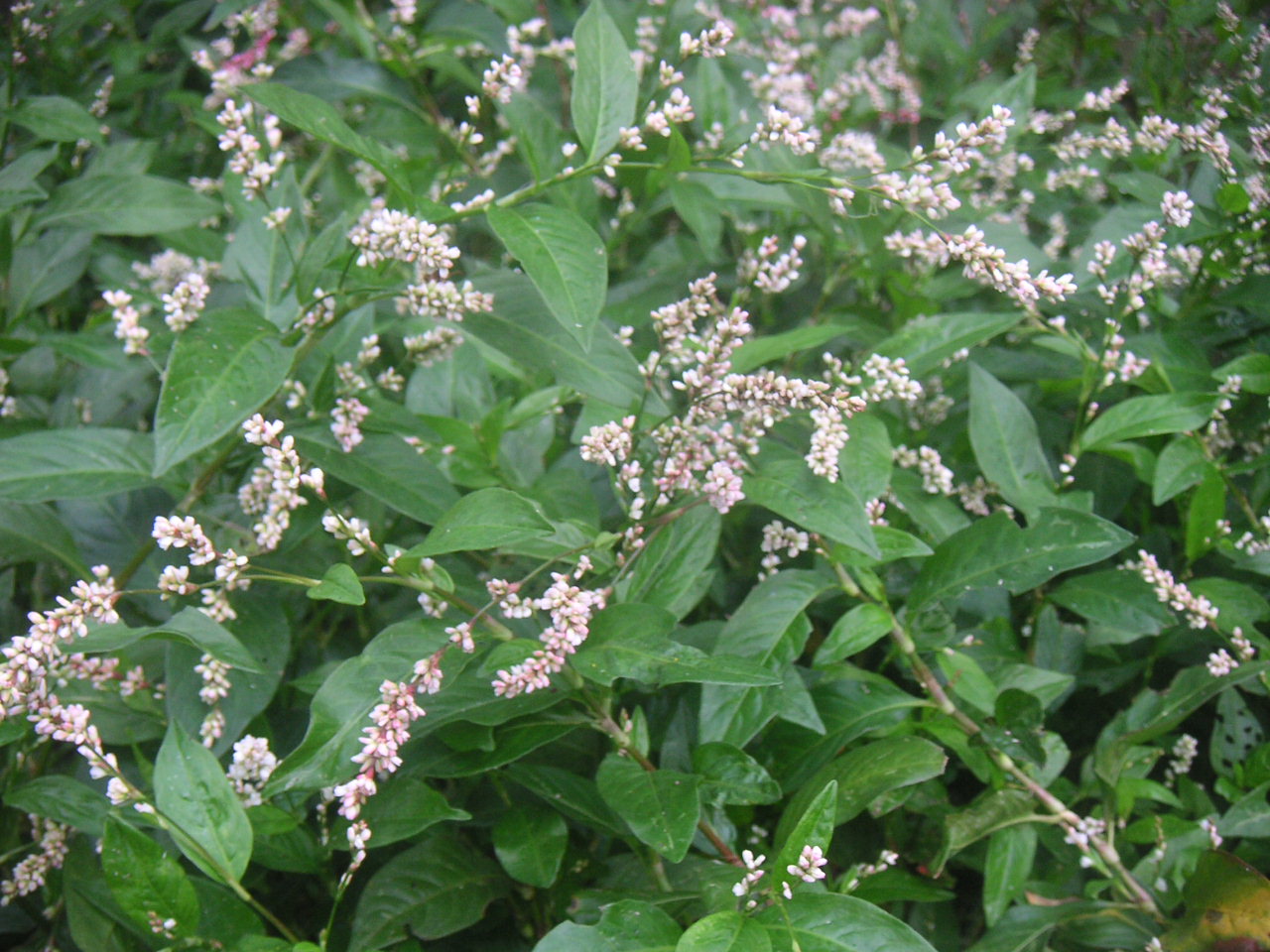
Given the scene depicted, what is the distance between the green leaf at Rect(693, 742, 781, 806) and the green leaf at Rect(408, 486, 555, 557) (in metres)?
0.32

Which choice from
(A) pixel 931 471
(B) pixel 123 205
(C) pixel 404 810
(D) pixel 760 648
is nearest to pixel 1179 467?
(A) pixel 931 471

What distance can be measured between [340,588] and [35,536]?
0.65 metres

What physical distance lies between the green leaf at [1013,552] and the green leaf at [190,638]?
77 centimetres

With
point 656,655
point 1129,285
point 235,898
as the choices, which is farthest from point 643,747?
point 1129,285

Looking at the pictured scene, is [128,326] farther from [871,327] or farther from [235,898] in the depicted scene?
[871,327]

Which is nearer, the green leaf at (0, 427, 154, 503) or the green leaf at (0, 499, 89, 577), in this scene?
the green leaf at (0, 427, 154, 503)

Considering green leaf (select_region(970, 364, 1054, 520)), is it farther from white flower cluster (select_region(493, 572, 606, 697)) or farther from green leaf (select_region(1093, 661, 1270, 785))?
white flower cluster (select_region(493, 572, 606, 697))

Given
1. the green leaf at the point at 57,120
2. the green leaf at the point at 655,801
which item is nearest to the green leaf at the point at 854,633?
the green leaf at the point at 655,801

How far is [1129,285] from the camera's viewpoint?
1421 mm

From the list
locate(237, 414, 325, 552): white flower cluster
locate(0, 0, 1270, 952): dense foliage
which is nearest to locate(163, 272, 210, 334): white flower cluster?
locate(0, 0, 1270, 952): dense foliage

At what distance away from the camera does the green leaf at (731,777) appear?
1.09 m

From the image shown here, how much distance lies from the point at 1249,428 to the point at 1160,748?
Result: 516 millimetres

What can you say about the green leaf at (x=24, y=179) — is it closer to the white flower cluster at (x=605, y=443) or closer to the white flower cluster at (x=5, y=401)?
the white flower cluster at (x=5, y=401)

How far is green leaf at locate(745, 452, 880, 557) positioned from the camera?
3.65 feet
